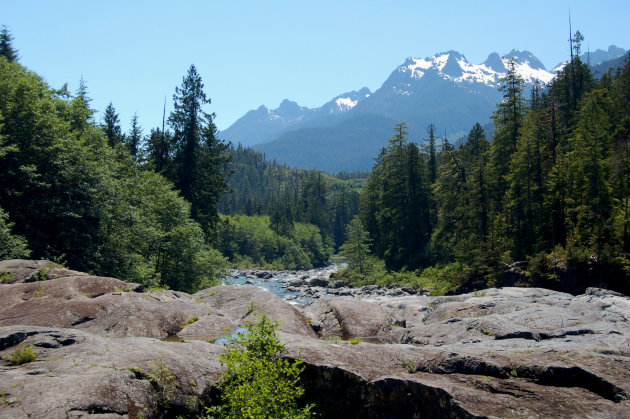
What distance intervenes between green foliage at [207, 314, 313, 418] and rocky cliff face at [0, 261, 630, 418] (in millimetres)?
580

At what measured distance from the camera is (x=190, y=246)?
89.5ft

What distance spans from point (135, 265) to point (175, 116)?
774 inches

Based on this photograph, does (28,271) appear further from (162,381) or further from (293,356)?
(293,356)

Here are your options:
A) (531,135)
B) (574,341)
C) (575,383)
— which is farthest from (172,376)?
(531,135)

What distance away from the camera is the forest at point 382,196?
20016 mm

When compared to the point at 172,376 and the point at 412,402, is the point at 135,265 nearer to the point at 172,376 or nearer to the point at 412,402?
the point at 172,376

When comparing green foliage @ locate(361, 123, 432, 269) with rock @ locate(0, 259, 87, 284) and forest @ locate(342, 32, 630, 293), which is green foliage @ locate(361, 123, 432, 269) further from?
rock @ locate(0, 259, 87, 284)

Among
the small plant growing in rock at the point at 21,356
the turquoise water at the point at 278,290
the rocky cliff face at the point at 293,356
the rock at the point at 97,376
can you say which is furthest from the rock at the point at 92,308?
the turquoise water at the point at 278,290

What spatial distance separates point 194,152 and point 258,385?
34.0 meters

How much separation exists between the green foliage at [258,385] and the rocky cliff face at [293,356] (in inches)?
22.8

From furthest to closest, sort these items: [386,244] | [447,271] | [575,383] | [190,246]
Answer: [386,244], [447,271], [190,246], [575,383]

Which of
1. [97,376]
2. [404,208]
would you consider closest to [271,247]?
[404,208]

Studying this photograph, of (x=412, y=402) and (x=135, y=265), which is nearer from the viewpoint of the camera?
(x=412, y=402)

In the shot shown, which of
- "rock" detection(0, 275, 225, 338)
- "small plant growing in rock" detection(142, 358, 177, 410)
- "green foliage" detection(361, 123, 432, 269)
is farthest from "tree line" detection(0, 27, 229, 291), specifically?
"green foliage" detection(361, 123, 432, 269)
